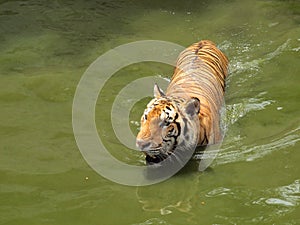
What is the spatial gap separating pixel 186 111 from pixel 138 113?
802mm

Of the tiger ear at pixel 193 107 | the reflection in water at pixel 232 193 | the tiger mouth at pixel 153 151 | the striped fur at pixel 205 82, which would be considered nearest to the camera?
the reflection in water at pixel 232 193

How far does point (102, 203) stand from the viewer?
3.32 metres

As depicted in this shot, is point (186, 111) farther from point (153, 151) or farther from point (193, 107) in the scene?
point (153, 151)

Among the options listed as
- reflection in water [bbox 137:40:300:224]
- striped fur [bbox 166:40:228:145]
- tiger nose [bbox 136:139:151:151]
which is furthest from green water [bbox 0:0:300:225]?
tiger nose [bbox 136:139:151:151]

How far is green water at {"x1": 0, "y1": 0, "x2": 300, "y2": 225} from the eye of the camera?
10.7ft

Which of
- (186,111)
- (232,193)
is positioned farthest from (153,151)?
(232,193)

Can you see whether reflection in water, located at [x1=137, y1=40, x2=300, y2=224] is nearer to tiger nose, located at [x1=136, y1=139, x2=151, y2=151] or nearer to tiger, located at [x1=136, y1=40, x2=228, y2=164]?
tiger, located at [x1=136, y1=40, x2=228, y2=164]

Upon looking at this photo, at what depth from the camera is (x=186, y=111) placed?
363 centimetres

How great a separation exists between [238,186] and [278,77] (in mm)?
1591

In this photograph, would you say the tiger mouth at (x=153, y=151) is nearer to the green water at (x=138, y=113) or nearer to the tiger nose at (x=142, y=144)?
the tiger nose at (x=142, y=144)

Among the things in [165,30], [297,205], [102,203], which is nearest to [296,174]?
[297,205]

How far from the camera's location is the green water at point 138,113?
3275 mm

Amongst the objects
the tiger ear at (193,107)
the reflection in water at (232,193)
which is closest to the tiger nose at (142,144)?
the reflection in water at (232,193)

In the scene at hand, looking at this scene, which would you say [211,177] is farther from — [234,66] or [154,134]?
Result: [234,66]
